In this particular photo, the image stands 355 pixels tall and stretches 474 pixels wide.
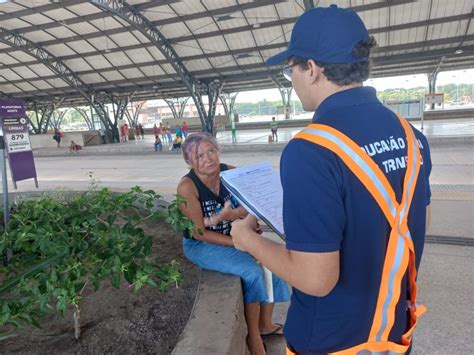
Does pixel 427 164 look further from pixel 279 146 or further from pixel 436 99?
pixel 436 99

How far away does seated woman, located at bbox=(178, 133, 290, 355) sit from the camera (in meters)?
2.07

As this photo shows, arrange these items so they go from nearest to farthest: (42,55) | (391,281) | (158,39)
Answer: (391,281)
(158,39)
(42,55)

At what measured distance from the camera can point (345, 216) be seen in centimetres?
85

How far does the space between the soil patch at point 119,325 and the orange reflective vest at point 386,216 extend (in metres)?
1.07

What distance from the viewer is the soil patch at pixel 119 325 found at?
171 cm

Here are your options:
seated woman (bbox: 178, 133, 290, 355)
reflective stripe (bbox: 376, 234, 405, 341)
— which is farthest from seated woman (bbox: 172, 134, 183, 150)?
reflective stripe (bbox: 376, 234, 405, 341)

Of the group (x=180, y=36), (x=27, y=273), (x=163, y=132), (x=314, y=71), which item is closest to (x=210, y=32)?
(x=180, y=36)

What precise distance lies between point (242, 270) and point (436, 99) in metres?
26.8

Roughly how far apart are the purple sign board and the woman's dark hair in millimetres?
8967

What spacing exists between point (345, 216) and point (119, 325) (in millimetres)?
1522

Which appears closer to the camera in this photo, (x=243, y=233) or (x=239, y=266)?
(x=243, y=233)

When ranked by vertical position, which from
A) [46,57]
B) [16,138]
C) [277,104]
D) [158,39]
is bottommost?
[16,138]

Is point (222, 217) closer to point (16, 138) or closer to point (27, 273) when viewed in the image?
point (27, 273)

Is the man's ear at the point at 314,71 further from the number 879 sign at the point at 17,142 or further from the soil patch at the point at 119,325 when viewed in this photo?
the number 879 sign at the point at 17,142
